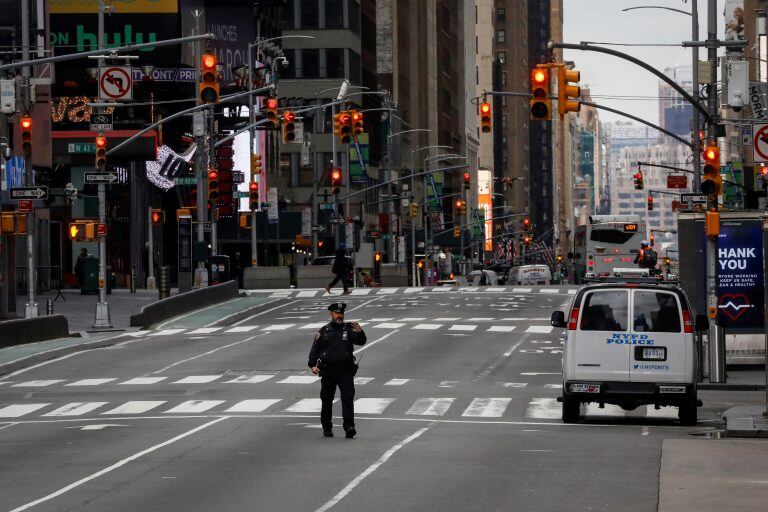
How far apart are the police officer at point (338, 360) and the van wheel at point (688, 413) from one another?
5.35m

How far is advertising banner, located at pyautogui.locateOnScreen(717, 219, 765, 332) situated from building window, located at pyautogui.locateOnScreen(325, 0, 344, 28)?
9300 centimetres

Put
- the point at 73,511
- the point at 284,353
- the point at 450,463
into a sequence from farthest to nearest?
the point at 284,353 < the point at 450,463 < the point at 73,511

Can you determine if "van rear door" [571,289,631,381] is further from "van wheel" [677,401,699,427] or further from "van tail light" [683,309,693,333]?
"van wheel" [677,401,699,427]

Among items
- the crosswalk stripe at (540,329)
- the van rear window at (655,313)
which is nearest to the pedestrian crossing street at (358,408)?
the van rear window at (655,313)

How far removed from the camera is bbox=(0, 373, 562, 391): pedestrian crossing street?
31516 mm

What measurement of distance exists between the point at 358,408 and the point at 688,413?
18.3 feet

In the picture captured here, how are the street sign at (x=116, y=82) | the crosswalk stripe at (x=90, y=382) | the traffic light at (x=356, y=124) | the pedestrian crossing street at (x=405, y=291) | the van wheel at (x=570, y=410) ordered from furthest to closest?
the pedestrian crossing street at (x=405, y=291)
the traffic light at (x=356, y=124)
the street sign at (x=116, y=82)
the crosswalk stripe at (x=90, y=382)
the van wheel at (x=570, y=410)

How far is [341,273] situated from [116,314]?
10.5m

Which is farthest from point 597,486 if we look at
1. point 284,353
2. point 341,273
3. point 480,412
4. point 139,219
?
point 139,219

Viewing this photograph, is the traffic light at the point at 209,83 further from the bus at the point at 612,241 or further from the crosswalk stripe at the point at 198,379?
the bus at the point at 612,241

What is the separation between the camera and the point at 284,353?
38219 mm

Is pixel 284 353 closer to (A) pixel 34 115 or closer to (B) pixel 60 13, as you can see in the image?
(A) pixel 34 115

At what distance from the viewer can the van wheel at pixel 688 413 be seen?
952 inches

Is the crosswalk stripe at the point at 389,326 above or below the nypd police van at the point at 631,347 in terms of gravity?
below
